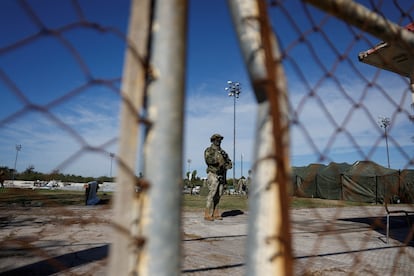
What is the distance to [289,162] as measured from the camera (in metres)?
0.75

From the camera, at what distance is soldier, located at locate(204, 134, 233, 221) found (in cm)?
674

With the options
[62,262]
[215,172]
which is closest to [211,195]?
[215,172]

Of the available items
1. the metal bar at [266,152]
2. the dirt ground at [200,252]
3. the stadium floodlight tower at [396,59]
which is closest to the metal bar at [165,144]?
the metal bar at [266,152]

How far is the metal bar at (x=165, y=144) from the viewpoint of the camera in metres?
0.57

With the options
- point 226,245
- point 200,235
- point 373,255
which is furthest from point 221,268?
point 373,255

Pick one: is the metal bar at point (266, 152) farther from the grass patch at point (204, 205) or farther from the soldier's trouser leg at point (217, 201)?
the grass patch at point (204, 205)

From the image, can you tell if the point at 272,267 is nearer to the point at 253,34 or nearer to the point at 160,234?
the point at 160,234

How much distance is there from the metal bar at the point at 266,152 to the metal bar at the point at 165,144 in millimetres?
183

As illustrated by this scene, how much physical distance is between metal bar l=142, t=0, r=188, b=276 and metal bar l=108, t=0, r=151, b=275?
0.02 metres

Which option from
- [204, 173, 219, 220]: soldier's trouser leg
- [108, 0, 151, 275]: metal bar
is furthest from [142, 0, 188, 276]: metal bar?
[204, 173, 219, 220]: soldier's trouser leg

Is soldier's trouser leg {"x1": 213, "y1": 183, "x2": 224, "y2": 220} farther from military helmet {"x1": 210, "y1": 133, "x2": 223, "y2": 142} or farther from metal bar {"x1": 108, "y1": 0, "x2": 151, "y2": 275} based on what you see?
metal bar {"x1": 108, "y1": 0, "x2": 151, "y2": 275}

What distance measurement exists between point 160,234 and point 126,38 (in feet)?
1.33

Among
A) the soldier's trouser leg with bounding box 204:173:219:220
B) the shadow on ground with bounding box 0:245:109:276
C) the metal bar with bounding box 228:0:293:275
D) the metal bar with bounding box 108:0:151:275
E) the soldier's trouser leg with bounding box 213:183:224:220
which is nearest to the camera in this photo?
the metal bar with bounding box 108:0:151:275

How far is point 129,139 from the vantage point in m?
0.61
